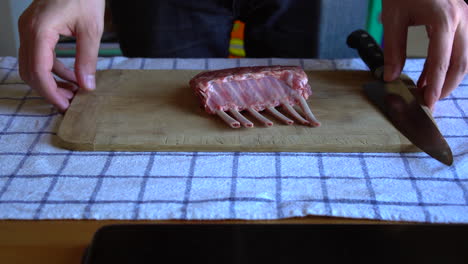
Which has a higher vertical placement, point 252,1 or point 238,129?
point 252,1

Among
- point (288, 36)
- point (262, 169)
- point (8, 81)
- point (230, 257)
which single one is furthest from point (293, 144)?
point (8, 81)

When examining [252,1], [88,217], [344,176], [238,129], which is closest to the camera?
[88,217]

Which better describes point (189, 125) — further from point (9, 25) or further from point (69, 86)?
point (9, 25)

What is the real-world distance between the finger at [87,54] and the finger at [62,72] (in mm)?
91

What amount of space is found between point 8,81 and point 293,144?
3.04 ft

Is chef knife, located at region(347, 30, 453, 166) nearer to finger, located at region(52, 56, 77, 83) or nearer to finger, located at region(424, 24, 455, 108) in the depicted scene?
finger, located at region(424, 24, 455, 108)

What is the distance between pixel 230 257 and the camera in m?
0.82

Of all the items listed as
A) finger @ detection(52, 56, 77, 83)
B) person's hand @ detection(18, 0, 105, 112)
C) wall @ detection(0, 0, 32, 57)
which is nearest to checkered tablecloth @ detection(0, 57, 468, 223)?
person's hand @ detection(18, 0, 105, 112)

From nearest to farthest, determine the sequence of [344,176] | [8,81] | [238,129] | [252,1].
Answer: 1. [344,176]
2. [238,129]
3. [8,81]
4. [252,1]

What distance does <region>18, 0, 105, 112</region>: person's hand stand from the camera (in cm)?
129

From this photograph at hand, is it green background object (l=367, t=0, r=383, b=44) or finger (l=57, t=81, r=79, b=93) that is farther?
green background object (l=367, t=0, r=383, b=44)

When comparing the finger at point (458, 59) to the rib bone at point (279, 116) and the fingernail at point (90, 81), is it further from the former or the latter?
the fingernail at point (90, 81)

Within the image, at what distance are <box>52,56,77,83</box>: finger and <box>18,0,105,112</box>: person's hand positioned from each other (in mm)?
64

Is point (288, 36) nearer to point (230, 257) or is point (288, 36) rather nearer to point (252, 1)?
point (252, 1)
